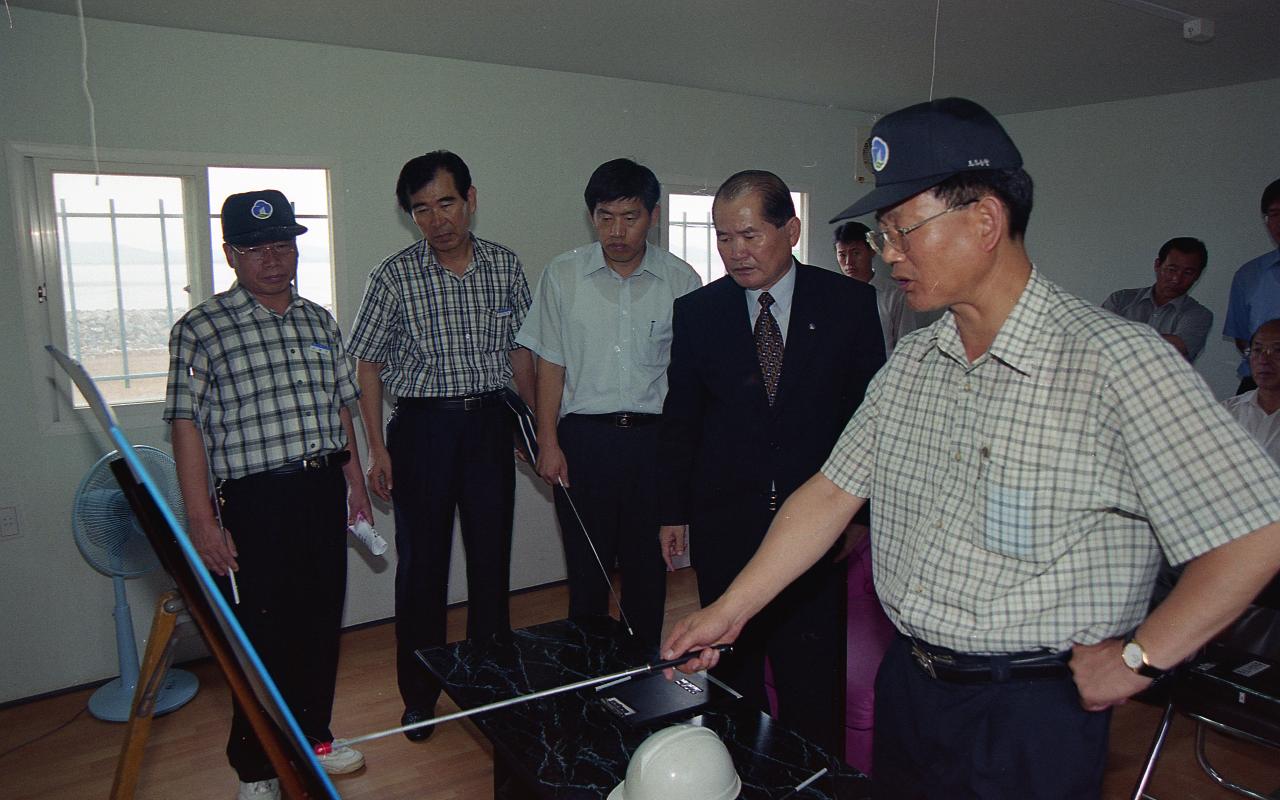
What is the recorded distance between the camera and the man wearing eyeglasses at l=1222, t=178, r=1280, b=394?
383 cm

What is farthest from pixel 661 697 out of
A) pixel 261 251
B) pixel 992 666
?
pixel 261 251

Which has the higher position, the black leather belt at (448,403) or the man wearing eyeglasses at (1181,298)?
the man wearing eyeglasses at (1181,298)

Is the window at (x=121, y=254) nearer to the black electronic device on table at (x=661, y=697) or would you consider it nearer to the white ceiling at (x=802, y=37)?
the white ceiling at (x=802, y=37)

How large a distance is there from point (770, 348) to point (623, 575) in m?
1.10

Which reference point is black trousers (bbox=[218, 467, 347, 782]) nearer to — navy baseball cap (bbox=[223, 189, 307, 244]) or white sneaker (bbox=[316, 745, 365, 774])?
white sneaker (bbox=[316, 745, 365, 774])

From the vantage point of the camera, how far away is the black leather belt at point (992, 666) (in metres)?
1.23

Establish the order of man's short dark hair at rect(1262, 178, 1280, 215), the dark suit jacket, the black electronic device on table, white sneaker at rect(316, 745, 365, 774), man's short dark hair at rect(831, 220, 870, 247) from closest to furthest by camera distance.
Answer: the black electronic device on table
the dark suit jacket
white sneaker at rect(316, 745, 365, 774)
man's short dark hair at rect(1262, 178, 1280, 215)
man's short dark hair at rect(831, 220, 870, 247)

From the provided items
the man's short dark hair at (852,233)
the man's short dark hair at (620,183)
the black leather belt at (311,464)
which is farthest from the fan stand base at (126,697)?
the man's short dark hair at (852,233)

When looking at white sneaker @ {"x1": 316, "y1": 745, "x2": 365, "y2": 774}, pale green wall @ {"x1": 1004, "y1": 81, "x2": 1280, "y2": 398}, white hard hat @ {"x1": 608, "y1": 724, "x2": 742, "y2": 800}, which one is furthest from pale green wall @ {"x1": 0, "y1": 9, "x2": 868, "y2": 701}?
white hard hat @ {"x1": 608, "y1": 724, "x2": 742, "y2": 800}

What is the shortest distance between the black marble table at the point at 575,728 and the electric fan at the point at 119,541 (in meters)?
1.38

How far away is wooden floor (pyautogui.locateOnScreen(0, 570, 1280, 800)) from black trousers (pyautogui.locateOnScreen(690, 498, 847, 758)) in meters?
1.02

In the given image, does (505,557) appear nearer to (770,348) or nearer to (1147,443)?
(770,348)

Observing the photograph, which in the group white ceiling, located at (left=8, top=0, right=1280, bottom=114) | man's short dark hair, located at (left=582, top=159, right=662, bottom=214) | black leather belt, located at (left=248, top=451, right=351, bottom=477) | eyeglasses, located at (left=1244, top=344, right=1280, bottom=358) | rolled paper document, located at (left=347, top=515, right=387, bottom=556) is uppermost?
white ceiling, located at (left=8, top=0, right=1280, bottom=114)

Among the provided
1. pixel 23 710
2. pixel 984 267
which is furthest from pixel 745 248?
pixel 23 710
